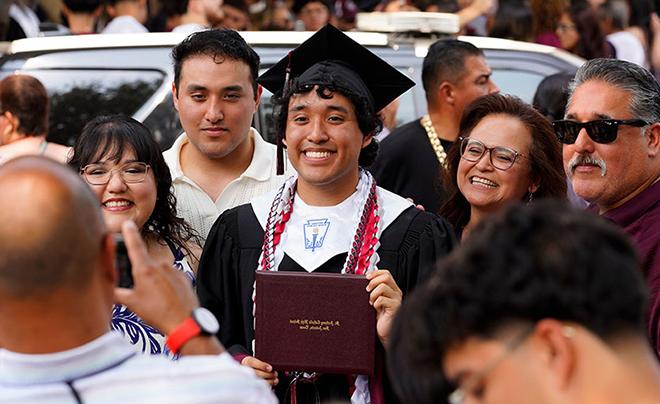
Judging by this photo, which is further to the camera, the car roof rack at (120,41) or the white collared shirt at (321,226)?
the car roof rack at (120,41)

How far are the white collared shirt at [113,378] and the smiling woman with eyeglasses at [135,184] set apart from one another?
2.32m

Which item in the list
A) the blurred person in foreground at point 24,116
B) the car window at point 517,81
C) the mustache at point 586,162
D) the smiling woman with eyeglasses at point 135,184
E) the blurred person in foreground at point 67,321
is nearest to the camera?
the blurred person in foreground at point 67,321

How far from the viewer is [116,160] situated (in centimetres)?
501

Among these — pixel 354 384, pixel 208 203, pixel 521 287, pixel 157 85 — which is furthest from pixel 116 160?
pixel 521 287

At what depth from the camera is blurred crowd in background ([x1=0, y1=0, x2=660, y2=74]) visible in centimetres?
1020

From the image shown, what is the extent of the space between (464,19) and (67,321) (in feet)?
30.6

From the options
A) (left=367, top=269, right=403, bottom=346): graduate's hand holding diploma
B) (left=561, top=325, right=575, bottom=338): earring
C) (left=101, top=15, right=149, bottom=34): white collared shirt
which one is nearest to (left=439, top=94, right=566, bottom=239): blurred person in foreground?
(left=367, top=269, right=403, bottom=346): graduate's hand holding diploma

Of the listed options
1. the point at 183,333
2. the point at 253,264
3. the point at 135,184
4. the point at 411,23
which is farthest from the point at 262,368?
the point at 411,23

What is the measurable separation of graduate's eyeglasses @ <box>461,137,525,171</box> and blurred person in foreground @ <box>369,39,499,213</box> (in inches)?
43.7

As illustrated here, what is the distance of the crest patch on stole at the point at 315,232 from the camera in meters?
4.62

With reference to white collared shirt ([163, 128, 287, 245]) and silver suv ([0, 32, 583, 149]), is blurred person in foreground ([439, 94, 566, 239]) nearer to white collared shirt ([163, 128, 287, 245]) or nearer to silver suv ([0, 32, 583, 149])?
white collared shirt ([163, 128, 287, 245])

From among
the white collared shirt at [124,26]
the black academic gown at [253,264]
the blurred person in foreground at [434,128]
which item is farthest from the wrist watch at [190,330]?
the white collared shirt at [124,26]

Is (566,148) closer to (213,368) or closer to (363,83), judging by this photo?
(363,83)

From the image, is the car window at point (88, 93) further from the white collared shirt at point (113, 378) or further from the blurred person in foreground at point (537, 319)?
the blurred person in foreground at point (537, 319)
